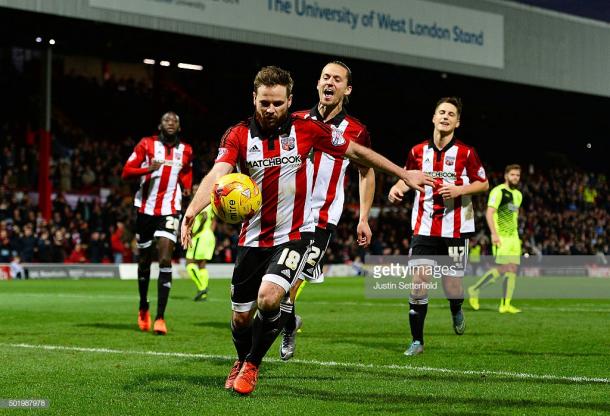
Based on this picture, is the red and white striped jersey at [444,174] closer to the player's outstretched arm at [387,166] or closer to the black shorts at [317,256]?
the black shorts at [317,256]

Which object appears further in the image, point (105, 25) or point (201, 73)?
point (201, 73)

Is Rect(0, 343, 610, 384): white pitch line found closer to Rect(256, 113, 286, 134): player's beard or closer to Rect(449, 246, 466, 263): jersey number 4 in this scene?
Rect(449, 246, 466, 263): jersey number 4

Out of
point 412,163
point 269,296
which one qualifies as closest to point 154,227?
point 412,163

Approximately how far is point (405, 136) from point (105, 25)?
2121 cm

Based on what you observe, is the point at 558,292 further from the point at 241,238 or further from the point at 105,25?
the point at 241,238

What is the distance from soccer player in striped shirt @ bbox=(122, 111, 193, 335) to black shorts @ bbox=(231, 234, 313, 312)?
14.5 ft

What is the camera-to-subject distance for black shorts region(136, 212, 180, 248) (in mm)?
11109

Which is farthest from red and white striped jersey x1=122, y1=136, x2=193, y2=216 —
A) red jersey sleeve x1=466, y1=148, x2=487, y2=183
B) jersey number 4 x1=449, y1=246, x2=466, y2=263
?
red jersey sleeve x1=466, y1=148, x2=487, y2=183

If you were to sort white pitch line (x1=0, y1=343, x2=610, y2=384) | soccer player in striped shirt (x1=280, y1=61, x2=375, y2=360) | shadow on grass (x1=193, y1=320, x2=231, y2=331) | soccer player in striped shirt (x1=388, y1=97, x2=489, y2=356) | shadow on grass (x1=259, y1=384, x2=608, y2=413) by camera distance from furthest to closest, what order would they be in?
1. shadow on grass (x1=193, y1=320, x2=231, y2=331)
2. soccer player in striped shirt (x1=388, y1=97, x2=489, y2=356)
3. soccer player in striped shirt (x1=280, y1=61, x2=375, y2=360)
4. white pitch line (x1=0, y1=343, x2=610, y2=384)
5. shadow on grass (x1=259, y1=384, x2=608, y2=413)

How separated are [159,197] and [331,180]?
3128mm

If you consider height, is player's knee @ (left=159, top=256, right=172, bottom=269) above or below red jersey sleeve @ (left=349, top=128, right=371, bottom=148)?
below

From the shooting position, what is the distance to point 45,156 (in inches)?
1120

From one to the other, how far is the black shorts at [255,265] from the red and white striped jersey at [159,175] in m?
4.60

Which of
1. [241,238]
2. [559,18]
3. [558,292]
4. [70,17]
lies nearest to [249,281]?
[241,238]
